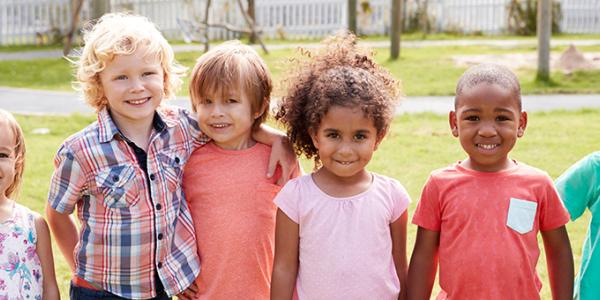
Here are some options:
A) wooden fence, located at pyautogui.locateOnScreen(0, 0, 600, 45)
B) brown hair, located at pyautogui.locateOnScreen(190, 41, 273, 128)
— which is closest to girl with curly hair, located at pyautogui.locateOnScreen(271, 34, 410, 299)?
brown hair, located at pyautogui.locateOnScreen(190, 41, 273, 128)

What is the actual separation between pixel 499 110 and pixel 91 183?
57.6 inches

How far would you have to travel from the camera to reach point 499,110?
9.88 ft

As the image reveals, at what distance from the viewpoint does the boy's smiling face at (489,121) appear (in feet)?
9.86

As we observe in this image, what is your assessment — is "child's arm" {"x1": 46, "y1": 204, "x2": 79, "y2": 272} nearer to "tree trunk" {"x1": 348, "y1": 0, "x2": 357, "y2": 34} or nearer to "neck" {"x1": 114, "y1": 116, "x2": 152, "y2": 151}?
"neck" {"x1": 114, "y1": 116, "x2": 152, "y2": 151}

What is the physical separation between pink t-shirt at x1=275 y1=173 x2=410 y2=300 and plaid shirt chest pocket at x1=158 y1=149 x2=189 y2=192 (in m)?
0.41

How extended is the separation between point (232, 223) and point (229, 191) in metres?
0.12

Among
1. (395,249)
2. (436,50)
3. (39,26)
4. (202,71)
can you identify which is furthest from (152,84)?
(39,26)

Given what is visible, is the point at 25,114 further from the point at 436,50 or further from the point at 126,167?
the point at 436,50

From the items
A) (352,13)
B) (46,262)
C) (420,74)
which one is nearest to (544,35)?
(420,74)

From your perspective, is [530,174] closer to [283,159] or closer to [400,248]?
[400,248]

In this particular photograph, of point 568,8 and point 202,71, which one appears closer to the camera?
point 202,71

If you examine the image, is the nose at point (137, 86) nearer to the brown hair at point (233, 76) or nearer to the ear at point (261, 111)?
the brown hair at point (233, 76)

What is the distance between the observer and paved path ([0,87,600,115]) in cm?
1020

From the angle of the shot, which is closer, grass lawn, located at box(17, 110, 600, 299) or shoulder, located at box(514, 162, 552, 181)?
shoulder, located at box(514, 162, 552, 181)
